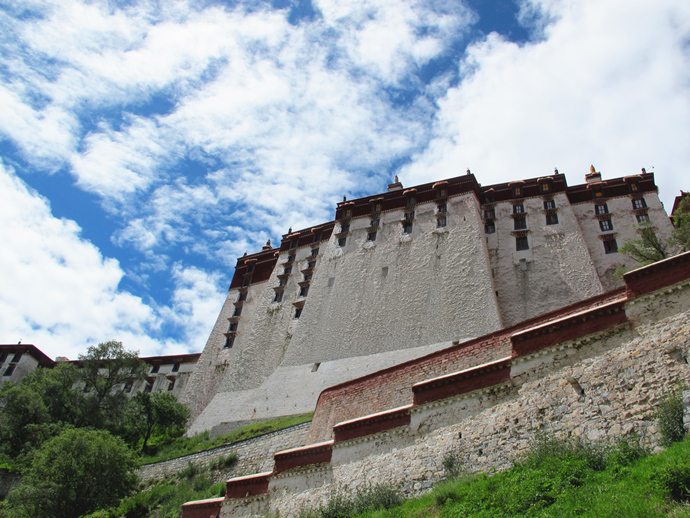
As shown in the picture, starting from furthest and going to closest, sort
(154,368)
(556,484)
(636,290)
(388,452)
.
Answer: (154,368)
(388,452)
(636,290)
(556,484)

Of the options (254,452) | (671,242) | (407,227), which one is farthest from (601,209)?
(254,452)

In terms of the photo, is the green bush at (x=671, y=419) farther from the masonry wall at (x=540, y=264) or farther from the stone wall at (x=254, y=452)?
the masonry wall at (x=540, y=264)

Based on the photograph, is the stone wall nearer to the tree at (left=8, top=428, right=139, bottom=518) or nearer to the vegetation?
the tree at (left=8, top=428, right=139, bottom=518)

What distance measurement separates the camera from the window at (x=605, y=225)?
32.8 meters

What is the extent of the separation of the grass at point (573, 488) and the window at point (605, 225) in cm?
2674

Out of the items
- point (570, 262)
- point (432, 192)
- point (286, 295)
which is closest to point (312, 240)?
point (286, 295)

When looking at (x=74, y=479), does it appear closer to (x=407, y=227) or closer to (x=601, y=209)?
(x=407, y=227)

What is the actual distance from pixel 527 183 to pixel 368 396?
2439cm

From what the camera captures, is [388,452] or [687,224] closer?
[388,452]

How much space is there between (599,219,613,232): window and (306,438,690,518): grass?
26744 millimetres

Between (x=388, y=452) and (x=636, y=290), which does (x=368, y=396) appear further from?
(x=636, y=290)

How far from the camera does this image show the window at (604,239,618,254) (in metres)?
31.7

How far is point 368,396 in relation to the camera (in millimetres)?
15742

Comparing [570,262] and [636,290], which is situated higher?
[570,262]
